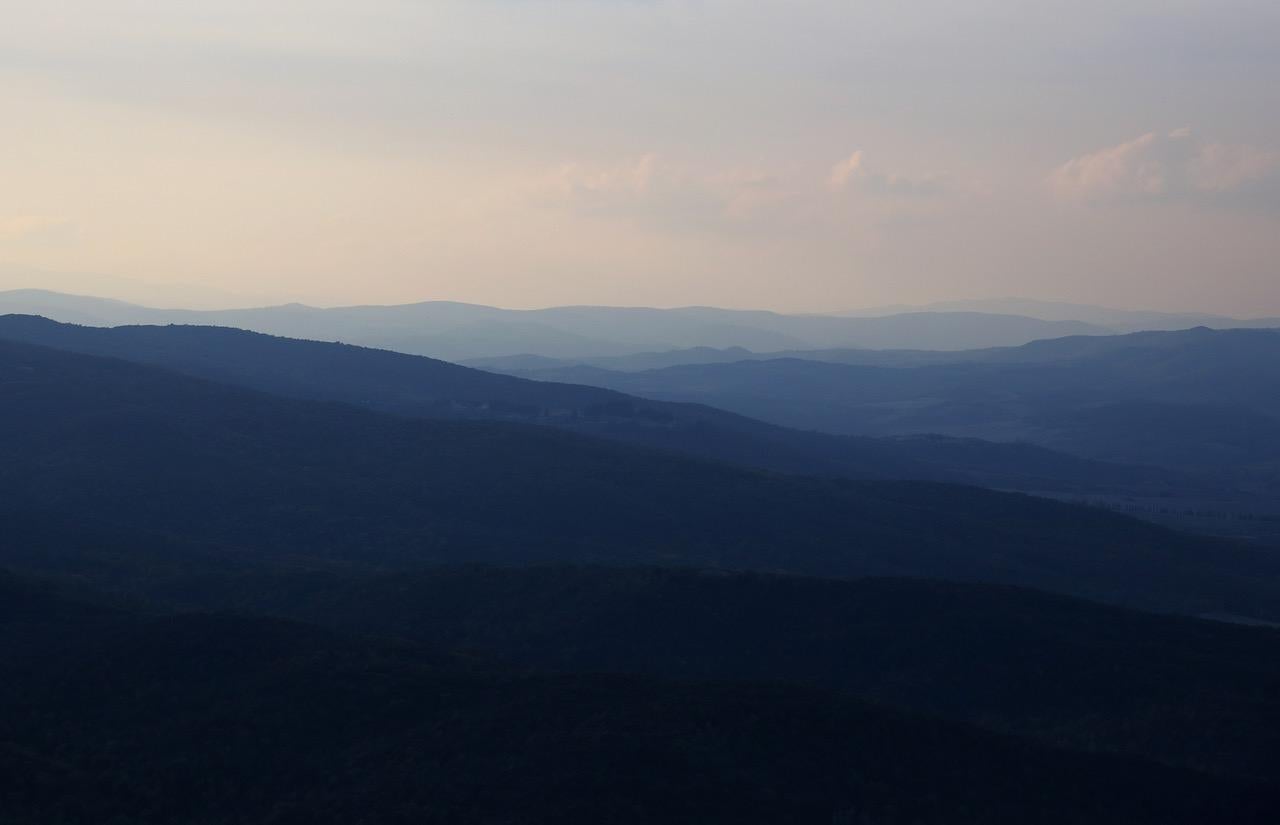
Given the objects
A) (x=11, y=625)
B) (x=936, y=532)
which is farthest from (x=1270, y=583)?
(x=11, y=625)

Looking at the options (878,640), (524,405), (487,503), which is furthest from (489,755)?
(524,405)

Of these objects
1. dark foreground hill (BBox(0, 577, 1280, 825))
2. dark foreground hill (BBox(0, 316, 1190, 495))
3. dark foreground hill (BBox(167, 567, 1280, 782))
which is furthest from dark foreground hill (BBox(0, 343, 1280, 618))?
dark foreground hill (BBox(0, 577, 1280, 825))

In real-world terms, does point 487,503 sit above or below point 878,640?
above

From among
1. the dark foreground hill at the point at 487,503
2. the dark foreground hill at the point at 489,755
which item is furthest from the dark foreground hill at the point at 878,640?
the dark foreground hill at the point at 487,503

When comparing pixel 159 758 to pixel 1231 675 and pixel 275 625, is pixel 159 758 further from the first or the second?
pixel 1231 675

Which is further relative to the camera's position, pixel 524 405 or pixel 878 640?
pixel 524 405

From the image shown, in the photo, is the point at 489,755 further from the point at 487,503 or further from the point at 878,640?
the point at 487,503

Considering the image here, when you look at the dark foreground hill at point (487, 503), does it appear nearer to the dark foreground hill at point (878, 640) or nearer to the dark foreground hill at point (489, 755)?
the dark foreground hill at point (878, 640)
